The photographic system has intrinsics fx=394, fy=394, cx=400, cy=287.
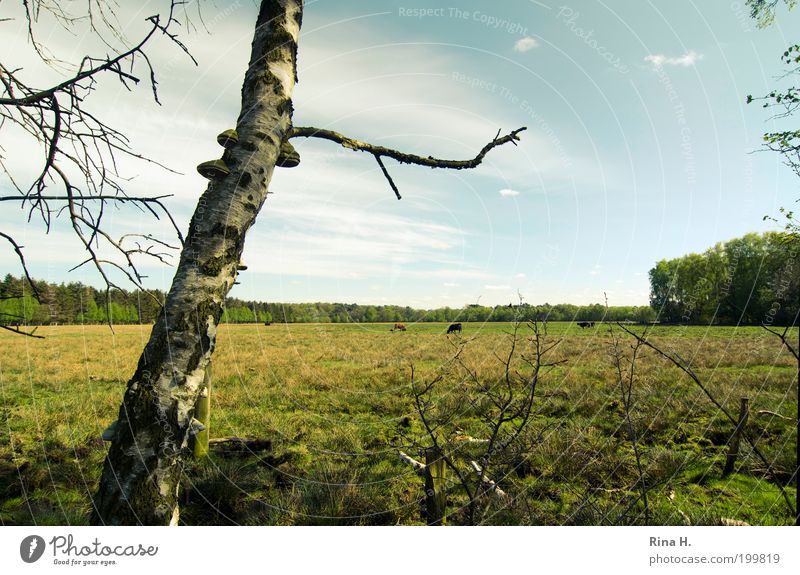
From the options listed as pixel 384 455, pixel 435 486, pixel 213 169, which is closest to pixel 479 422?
pixel 384 455

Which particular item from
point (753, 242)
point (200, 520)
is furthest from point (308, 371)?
point (753, 242)

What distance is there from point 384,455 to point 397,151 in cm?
436

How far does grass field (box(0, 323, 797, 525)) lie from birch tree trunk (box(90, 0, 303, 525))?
2.01 metres

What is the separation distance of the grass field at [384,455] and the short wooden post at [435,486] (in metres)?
0.30

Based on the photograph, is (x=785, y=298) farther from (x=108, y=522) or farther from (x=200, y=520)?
(x=200, y=520)

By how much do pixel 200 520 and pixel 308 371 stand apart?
395 inches

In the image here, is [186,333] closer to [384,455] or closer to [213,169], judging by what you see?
[213,169]

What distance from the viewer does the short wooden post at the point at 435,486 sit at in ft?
11.5

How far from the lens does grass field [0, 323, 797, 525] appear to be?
13.0ft

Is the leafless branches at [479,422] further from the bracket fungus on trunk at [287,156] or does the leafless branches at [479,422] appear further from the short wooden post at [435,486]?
the bracket fungus on trunk at [287,156]

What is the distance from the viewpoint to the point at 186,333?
2031 mm

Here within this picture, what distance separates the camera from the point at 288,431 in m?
6.91
